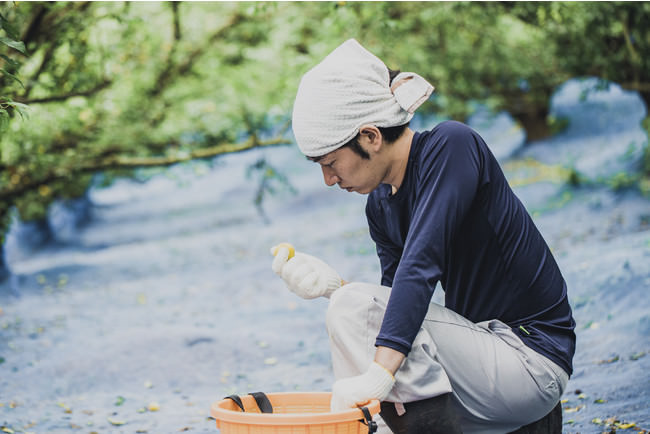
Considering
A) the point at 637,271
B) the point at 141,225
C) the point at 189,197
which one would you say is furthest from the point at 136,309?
Result: the point at 189,197

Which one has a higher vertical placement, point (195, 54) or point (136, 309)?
point (195, 54)

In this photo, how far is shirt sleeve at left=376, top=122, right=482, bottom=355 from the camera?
177cm

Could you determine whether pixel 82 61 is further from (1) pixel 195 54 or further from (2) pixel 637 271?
(2) pixel 637 271

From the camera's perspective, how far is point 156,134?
8.34 metres

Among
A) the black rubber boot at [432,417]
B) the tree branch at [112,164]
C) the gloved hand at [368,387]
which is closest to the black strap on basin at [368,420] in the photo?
the gloved hand at [368,387]

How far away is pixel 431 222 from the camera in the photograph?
1.86 metres

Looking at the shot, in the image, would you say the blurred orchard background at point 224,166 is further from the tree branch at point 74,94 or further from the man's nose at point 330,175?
the man's nose at point 330,175

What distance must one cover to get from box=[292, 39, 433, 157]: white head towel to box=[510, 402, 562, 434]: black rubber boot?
3.07 ft

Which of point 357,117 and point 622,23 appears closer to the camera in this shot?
point 357,117

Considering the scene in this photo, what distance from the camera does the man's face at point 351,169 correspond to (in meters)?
2.02

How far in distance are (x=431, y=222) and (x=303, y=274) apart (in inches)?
16.8

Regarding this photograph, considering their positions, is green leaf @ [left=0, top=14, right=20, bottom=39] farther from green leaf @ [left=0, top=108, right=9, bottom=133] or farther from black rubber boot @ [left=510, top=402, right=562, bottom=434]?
black rubber boot @ [left=510, top=402, right=562, bottom=434]

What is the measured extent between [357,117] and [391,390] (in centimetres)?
72

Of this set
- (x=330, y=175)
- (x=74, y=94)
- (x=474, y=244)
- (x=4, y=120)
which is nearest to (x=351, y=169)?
(x=330, y=175)
